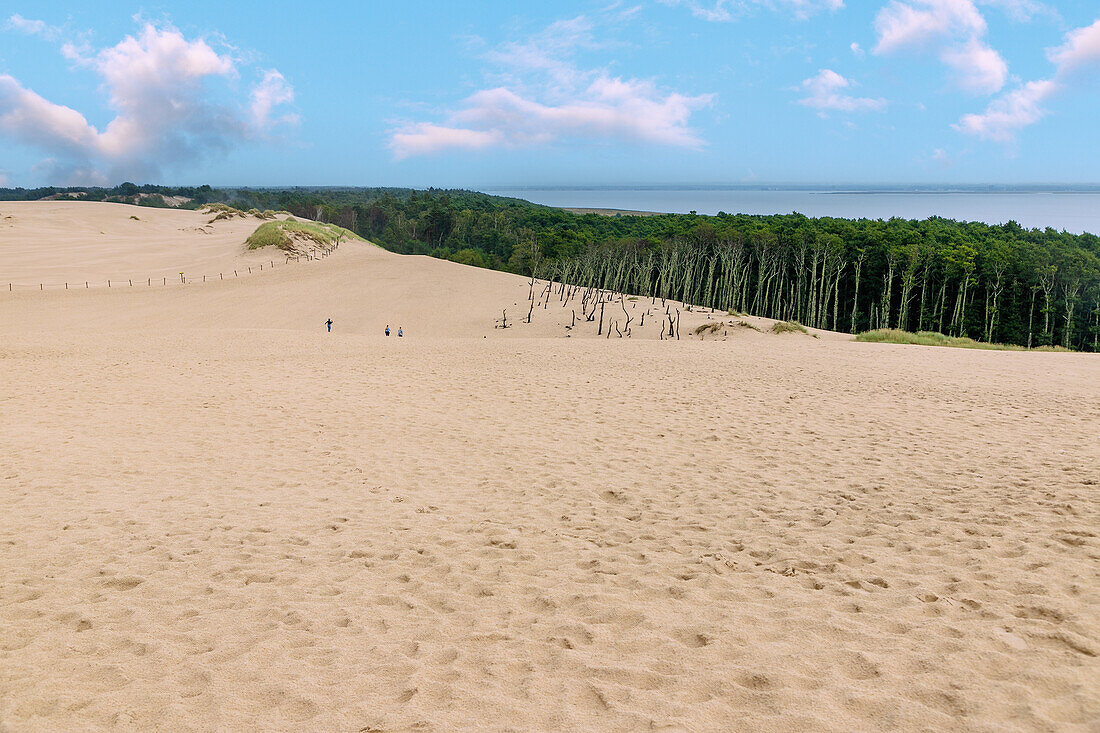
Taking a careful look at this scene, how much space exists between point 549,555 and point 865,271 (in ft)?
221

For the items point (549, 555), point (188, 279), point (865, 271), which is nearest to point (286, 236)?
point (188, 279)

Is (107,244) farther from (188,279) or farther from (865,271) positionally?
(865,271)

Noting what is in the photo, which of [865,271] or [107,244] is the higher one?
[865,271]

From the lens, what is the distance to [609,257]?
7031 cm

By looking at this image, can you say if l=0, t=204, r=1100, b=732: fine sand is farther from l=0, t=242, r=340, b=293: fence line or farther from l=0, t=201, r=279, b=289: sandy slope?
l=0, t=201, r=279, b=289: sandy slope

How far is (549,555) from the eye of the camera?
567 centimetres

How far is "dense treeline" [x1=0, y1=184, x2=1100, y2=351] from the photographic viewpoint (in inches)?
2035

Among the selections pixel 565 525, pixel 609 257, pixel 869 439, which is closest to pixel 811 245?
pixel 609 257

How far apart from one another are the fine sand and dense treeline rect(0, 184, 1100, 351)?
125ft

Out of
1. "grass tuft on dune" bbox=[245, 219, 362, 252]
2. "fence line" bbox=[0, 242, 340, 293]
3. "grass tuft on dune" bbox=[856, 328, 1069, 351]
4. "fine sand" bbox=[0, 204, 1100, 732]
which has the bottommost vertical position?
"fine sand" bbox=[0, 204, 1100, 732]

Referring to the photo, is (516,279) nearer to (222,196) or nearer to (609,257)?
(609,257)

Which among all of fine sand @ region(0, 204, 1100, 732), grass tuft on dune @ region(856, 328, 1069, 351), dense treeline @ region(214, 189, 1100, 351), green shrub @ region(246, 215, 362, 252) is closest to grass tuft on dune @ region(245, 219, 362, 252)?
green shrub @ region(246, 215, 362, 252)

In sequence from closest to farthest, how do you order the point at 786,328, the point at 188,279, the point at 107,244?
the point at 786,328 < the point at 188,279 < the point at 107,244

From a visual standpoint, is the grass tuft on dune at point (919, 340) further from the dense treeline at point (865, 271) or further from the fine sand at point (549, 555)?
the dense treeline at point (865, 271)
